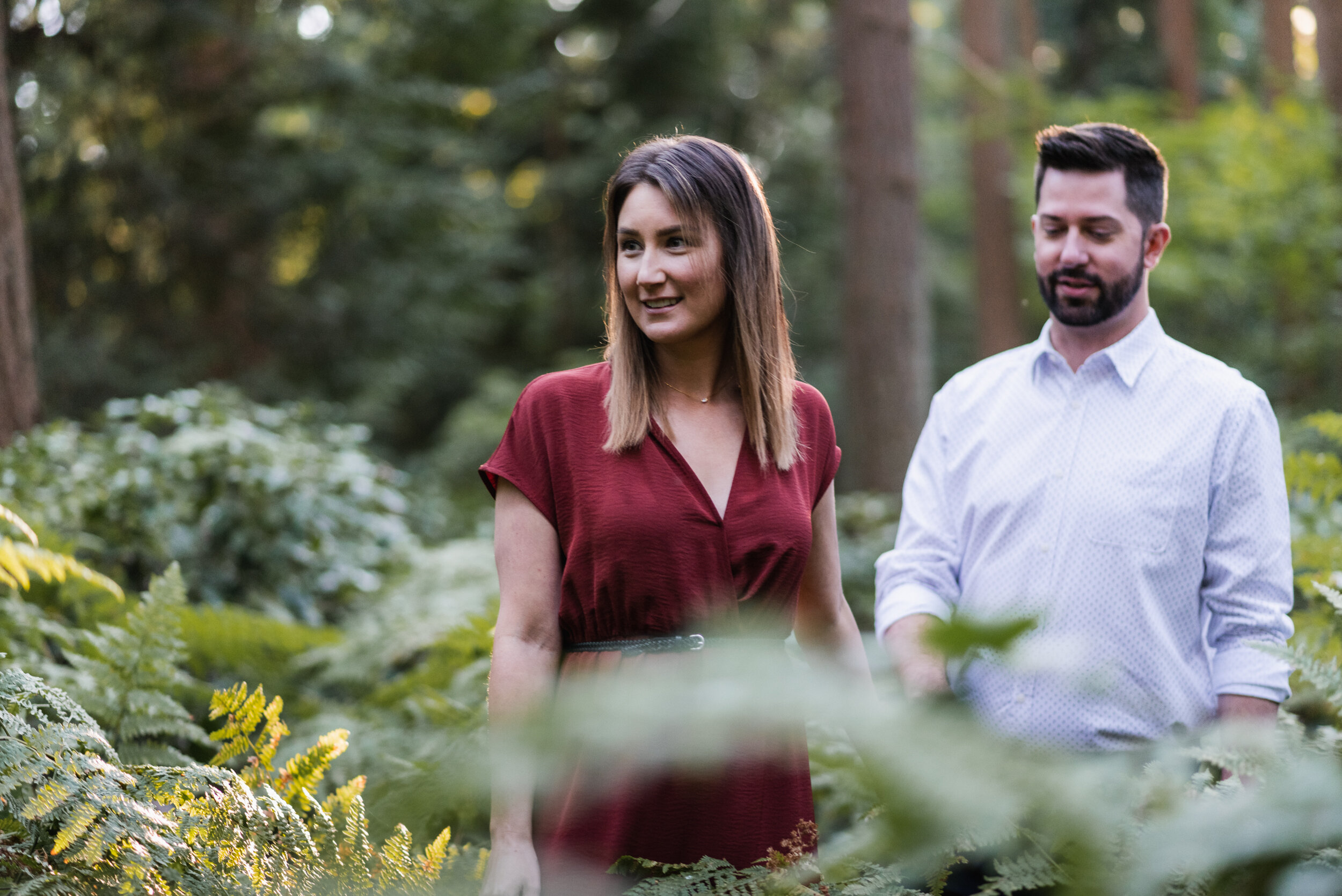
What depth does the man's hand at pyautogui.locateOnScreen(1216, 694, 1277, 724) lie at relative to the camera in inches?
89.8

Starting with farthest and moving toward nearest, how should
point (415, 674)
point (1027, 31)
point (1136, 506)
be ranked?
point (1027, 31), point (415, 674), point (1136, 506)

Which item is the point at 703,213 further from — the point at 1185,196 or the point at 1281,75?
the point at 1185,196

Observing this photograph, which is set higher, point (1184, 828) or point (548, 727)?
point (548, 727)

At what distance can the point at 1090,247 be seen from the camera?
2.56m

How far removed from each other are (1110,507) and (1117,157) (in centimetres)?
84

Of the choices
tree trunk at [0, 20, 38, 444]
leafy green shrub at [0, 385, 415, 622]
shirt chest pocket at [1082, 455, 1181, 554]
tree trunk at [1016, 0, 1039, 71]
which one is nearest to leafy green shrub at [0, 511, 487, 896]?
shirt chest pocket at [1082, 455, 1181, 554]

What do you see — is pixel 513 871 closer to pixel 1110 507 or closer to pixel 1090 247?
pixel 1110 507

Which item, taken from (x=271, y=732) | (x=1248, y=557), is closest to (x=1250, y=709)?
(x=1248, y=557)

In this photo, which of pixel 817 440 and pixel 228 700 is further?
pixel 817 440

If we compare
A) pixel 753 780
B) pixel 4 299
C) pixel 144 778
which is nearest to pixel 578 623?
pixel 753 780

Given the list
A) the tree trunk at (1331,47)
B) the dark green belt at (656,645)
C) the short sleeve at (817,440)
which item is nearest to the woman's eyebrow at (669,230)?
the short sleeve at (817,440)

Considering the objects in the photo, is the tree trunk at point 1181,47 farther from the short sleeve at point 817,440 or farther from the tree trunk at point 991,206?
the short sleeve at point 817,440

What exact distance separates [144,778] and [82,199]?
32.7ft

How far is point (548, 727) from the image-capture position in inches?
26.1
